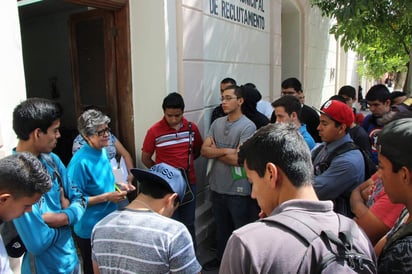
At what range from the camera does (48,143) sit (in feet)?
6.54

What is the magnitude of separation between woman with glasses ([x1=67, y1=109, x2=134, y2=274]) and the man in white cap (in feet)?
3.21

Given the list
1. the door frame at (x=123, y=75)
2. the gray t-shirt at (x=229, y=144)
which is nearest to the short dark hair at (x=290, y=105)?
the gray t-shirt at (x=229, y=144)

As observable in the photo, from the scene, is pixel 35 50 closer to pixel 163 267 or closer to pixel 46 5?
pixel 46 5

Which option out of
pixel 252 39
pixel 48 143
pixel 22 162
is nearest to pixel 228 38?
pixel 252 39

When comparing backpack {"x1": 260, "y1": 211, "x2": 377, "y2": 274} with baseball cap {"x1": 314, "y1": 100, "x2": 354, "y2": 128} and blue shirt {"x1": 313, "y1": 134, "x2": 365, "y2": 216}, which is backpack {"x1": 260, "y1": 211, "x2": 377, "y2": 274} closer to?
blue shirt {"x1": 313, "y1": 134, "x2": 365, "y2": 216}

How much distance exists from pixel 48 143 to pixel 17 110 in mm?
233

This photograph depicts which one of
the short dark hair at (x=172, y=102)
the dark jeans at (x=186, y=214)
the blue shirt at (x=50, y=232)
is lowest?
the dark jeans at (x=186, y=214)

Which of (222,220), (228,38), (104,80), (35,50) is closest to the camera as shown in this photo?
(222,220)

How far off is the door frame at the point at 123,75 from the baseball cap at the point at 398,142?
288 cm

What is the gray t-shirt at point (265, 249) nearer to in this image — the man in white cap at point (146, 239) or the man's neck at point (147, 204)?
the man in white cap at point (146, 239)

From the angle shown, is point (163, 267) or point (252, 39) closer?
point (163, 267)

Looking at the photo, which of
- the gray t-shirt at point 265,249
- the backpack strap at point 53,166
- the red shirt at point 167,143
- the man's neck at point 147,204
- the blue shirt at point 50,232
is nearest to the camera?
the gray t-shirt at point 265,249

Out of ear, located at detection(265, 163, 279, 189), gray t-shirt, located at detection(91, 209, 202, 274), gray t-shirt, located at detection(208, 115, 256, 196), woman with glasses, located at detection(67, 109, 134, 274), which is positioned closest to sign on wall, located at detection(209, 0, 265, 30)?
gray t-shirt, located at detection(208, 115, 256, 196)

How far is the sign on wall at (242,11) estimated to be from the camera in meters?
4.62
